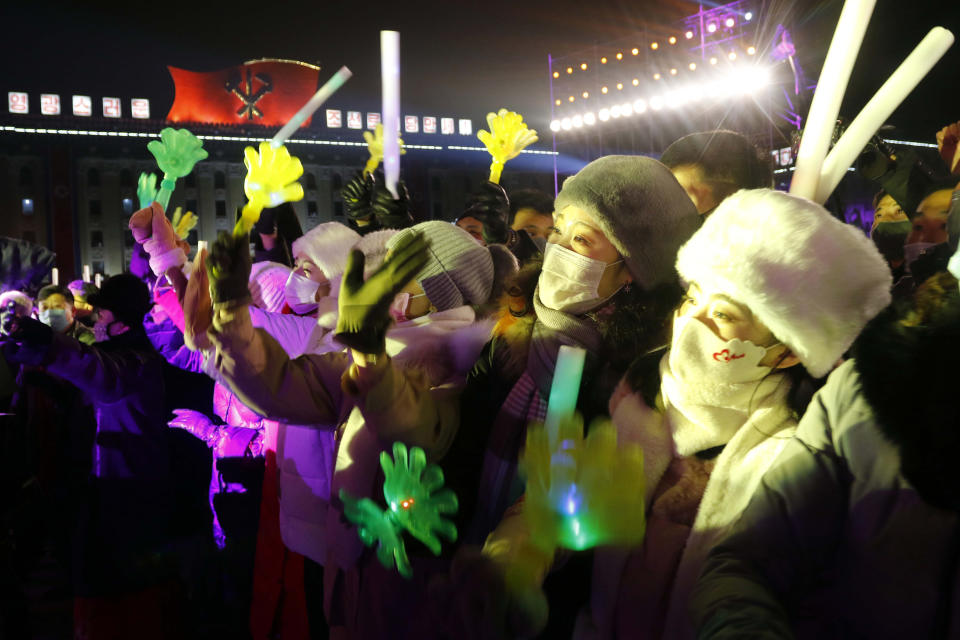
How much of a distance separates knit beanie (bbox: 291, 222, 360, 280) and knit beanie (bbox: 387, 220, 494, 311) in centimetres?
85

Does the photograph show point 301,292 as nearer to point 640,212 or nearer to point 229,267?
point 229,267

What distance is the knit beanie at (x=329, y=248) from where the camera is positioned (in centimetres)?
334

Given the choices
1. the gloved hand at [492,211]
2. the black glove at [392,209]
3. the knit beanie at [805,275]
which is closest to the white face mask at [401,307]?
the knit beanie at [805,275]

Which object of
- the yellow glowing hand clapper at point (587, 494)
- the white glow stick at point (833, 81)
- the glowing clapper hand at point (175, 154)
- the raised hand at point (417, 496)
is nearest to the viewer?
the white glow stick at point (833, 81)

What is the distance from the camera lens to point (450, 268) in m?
2.50

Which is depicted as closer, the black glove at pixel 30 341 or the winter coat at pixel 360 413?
the winter coat at pixel 360 413

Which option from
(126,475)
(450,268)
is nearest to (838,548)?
(450,268)

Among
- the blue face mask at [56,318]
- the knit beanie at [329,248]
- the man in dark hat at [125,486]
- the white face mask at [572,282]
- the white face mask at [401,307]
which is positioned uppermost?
the knit beanie at [329,248]

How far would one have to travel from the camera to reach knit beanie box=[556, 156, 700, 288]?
198 centimetres

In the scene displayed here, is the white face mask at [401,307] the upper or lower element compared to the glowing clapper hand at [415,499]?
upper

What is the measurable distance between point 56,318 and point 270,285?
2672 millimetres

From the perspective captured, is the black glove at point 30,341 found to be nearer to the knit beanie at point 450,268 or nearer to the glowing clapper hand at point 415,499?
the knit beanie at point 450,268

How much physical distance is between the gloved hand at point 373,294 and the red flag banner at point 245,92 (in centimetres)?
4075

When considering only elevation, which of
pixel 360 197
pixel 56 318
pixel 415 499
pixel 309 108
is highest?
pixel 309 108
